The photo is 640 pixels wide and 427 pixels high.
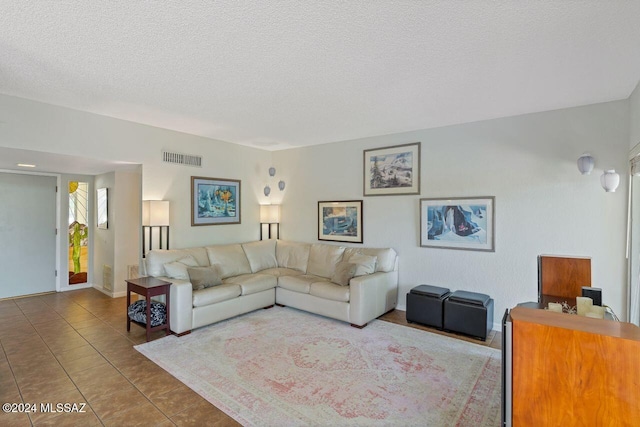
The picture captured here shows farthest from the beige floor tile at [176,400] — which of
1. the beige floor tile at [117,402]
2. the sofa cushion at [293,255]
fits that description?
the sofa cushion at [293,255]

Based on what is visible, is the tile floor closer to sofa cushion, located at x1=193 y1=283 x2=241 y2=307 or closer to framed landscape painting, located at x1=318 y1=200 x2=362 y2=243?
sofa cushion, located at x1=193 y1=283 x2=241 y2=307

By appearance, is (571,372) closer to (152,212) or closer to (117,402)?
(117,402)

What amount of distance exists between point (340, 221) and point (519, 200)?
2647mm

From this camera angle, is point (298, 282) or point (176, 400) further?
point (298, 282)

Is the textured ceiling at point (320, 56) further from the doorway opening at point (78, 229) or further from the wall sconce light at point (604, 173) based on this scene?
the doorway opening at point (78, 229)

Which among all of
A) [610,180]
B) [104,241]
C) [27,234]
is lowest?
[104,241]

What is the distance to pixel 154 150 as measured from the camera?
462 cm

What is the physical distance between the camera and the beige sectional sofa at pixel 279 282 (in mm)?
→ 3979

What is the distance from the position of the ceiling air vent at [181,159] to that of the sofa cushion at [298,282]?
2.31m

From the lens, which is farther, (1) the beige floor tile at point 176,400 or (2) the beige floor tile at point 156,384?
(2) the beige floor tile at point 156,384

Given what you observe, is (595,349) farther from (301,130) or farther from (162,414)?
(301,130)

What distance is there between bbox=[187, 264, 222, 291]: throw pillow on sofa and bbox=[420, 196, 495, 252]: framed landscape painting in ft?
9.69

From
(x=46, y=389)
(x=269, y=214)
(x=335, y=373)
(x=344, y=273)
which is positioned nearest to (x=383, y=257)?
(x=344, y=273)

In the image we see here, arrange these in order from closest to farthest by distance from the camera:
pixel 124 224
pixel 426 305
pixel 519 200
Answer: pixel 519 200 < pixel 426 305 < pixel 124 224
